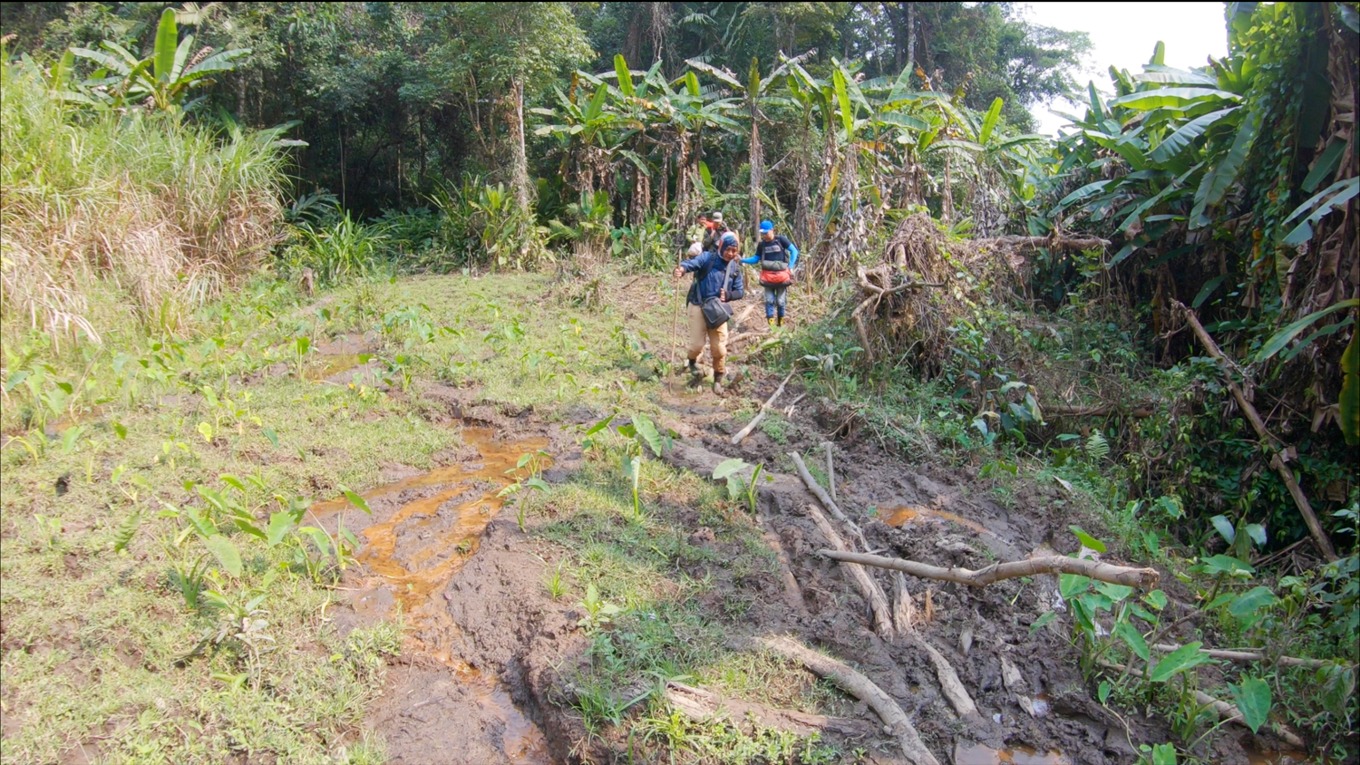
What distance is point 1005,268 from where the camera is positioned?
9.13 meters

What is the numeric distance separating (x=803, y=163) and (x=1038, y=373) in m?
6.12

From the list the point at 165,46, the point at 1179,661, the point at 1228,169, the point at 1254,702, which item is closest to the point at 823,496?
the point at 1179,661

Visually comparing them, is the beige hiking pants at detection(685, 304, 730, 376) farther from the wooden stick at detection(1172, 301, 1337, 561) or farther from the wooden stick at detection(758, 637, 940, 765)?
the wooden stick at detection(758, 637, 940, 765)

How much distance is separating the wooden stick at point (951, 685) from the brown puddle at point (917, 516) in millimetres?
1490

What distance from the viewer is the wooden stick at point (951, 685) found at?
3.96 metres

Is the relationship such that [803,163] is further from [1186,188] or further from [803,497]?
[803,497]

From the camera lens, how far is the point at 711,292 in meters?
7.99

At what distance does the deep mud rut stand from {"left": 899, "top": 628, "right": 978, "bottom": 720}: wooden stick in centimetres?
4

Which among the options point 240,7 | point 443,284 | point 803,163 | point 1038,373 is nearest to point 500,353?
point 443,284

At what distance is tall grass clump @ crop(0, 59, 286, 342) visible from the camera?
22.9 ft

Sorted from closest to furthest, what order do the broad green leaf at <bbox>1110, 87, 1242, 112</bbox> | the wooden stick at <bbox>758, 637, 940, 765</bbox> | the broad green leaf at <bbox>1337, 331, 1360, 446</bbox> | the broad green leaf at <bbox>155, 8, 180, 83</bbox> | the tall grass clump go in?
the wooden stick at <bbox>758, 637, 940, 765</bbox>
the broad green leaf at <bbox>1337, 331, 1360, 446</bbox>
the tall grass clump
the broad green leaf at <bbox>1110, 87, 1242, 112</bbox>
the broad green leaf at <bbox>155, 8, 180, 83</bbox>

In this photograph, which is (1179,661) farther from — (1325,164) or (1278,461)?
(1325,164)

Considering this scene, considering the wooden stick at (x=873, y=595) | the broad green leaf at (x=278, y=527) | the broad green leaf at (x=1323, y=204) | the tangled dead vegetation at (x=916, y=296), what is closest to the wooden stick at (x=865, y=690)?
the wooden stick at (x=873, y=595)

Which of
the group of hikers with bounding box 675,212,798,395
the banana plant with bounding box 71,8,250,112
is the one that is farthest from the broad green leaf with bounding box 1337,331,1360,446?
the banana plant with bounding box 71,8,250,112
